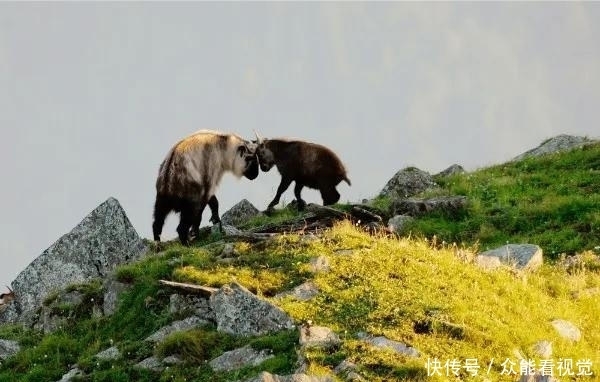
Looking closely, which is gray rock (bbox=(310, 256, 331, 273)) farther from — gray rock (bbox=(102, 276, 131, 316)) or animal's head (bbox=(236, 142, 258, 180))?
animal's head (bbox=(236, 142, 258, 180))

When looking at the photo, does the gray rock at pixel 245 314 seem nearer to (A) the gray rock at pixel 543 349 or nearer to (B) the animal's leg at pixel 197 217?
(A) the gray rock at pixel 543 349

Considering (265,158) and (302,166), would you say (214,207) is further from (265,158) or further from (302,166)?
(302,166)

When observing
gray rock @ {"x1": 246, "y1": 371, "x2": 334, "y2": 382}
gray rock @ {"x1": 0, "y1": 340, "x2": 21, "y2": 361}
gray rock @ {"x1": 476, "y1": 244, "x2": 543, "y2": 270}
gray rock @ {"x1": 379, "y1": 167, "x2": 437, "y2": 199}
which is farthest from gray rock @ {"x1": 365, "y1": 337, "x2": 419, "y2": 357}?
gray rock @ {"x1": 379, "y1": 167, "x2": 437, "y2": 199}

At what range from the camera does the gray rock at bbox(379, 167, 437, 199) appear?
2830 centimetres

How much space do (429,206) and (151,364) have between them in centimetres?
1142

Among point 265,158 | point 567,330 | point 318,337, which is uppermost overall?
point 265,158

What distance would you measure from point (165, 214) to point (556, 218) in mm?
9469

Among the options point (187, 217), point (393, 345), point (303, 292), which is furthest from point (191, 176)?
point (393, 345)

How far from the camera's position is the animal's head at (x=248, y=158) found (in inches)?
938

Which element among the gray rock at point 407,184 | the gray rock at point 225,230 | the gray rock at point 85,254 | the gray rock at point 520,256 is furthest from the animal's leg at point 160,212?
the gray rock at point 407,184

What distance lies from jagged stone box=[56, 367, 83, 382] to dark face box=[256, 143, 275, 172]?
47.1 ft

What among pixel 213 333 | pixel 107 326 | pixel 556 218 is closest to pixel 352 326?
pixel 213 333

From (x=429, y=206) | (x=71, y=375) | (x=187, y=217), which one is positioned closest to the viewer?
(x=71, y=375)

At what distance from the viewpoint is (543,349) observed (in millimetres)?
12984
